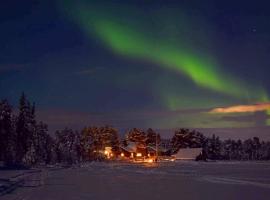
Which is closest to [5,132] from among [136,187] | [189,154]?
[136,187]

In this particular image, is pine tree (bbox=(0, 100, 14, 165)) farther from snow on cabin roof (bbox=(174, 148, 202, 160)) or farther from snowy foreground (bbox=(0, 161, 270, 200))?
snow on cabin roof (bbox=(174, 148, 202, 160))

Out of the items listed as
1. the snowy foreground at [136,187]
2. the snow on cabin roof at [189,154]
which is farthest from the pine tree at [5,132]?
the snow on cabin roof at [189,154]

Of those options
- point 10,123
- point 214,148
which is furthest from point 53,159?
point 214,148

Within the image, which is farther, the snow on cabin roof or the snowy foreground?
the snow on cabin roof

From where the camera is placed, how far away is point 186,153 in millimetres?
169875

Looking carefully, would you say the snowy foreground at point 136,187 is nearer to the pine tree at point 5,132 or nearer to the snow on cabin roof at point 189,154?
the pine tree at point 5,132

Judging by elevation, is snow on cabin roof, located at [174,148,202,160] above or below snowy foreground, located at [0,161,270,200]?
above

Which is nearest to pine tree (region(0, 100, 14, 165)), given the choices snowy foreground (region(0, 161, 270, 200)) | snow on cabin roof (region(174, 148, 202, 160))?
snowy foreground (region(0, 161, 270, 200))

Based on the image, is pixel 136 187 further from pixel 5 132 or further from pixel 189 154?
pixel 189 154

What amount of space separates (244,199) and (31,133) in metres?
91.4

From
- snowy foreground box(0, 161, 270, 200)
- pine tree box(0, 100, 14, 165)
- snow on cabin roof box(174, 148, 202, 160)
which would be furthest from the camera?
snow on cabin roof box(174, 148, 202, 160)

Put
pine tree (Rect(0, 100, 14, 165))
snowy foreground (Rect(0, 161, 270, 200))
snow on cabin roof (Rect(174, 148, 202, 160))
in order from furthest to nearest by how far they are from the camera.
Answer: snow on cabin roof (Rect(174, 148, 202, 160))
pine tree (Rect(0, 100, 14, 165))
snowy foreground (Rect(0, 161, 270, 200))

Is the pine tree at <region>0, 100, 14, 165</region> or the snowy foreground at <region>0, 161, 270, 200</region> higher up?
the pine tree at <region>0, 100, 14, 165</region>

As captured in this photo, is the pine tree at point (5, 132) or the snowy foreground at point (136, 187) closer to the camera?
the snowy foreground at point (136, 187)
